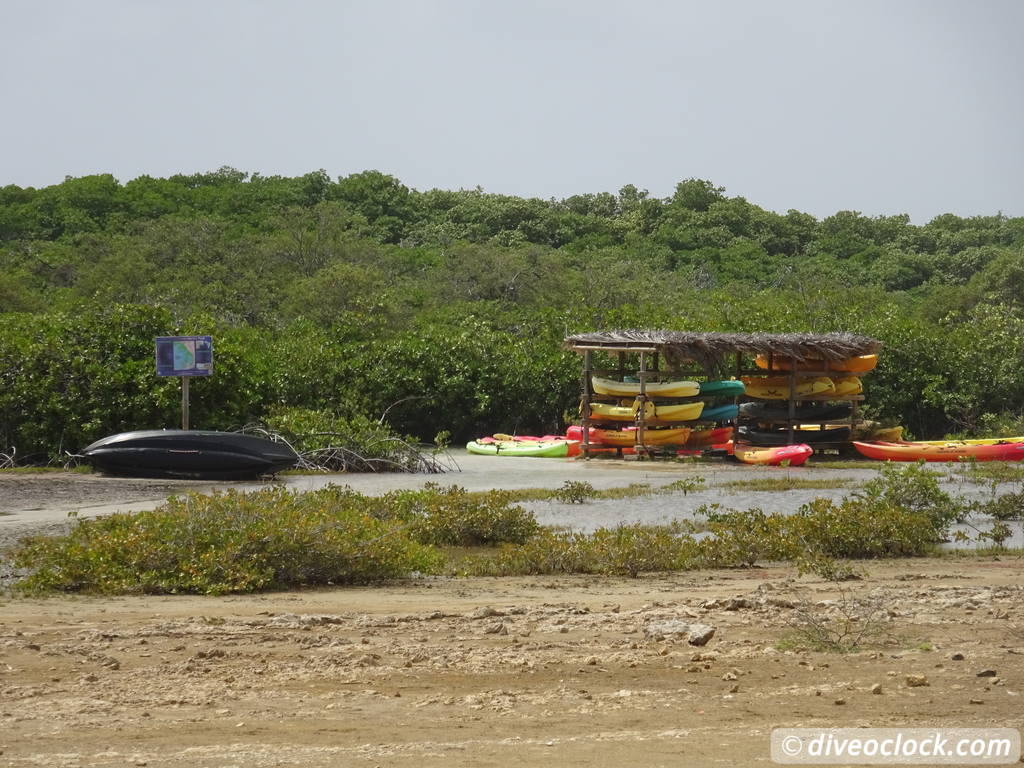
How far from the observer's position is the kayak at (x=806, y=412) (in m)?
25.0

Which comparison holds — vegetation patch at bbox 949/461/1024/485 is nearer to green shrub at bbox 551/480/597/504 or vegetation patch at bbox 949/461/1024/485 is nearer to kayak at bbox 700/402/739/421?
kayak at bbox 700/402/739/421

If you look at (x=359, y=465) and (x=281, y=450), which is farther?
(x=359, y=465)

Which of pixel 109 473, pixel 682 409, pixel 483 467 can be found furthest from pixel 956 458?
pixel 109 473

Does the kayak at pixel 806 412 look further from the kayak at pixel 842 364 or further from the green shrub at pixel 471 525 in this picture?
the green shrub at pixel 471 525

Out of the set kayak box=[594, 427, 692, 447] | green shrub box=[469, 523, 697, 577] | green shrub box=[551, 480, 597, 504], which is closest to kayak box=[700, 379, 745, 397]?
kayak box=[594, 427, 692, 447]

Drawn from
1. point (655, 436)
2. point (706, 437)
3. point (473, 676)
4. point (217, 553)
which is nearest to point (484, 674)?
point (473, 676)

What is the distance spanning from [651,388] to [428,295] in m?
20.5

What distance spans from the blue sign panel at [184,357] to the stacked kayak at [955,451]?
12.2 metres

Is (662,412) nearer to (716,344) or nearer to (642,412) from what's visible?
(642,412)

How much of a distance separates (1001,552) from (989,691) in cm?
645

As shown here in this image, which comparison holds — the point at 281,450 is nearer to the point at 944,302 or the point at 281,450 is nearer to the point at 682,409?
the point at 682,409

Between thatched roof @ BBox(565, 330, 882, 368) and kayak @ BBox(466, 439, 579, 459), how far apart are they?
1.91 m

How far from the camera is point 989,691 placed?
6.78 meters

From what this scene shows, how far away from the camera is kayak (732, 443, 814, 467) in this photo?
23.0 meters
